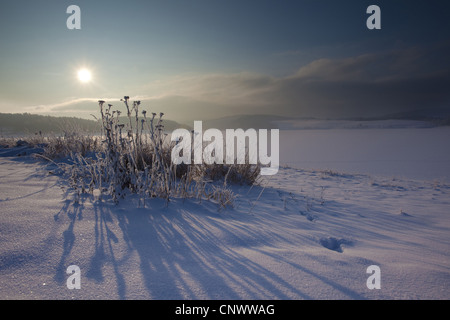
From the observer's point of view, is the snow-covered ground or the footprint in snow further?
the footprint in snow

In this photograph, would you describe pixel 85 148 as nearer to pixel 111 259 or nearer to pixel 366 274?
pixel 111 259

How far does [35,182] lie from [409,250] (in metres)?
3.93

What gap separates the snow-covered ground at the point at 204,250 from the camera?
1163 mm

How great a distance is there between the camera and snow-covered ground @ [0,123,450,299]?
1.16 meters

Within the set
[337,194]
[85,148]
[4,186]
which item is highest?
[85,148]

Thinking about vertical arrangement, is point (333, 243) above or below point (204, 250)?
below

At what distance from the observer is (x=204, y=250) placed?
5.16 feet

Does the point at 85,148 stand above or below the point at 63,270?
above

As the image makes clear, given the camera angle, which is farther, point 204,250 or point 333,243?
point 333,243

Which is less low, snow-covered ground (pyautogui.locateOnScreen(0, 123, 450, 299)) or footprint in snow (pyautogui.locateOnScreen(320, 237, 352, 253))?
snow-covered ground (pyautogui.locateOnScreen(0, 123, 450, 299))

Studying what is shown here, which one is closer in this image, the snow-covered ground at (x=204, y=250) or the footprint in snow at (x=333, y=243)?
the snow-covered ground at (x=204, y=250)

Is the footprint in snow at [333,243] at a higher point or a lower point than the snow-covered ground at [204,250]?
lower
